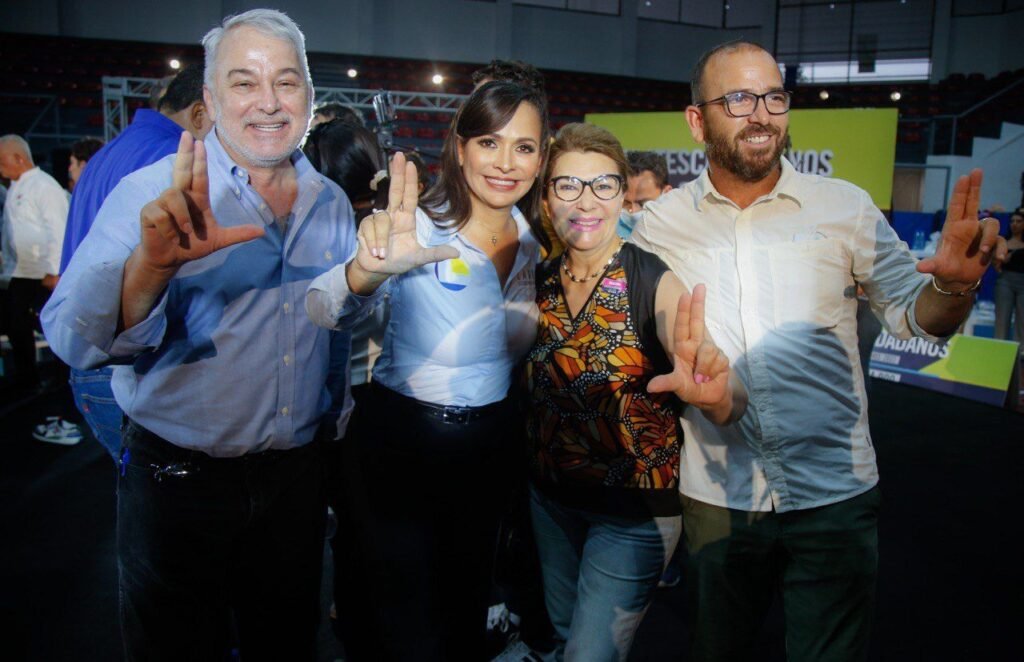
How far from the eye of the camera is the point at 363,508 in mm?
1883

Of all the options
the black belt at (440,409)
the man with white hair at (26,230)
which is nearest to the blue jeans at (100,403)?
the black belt at (440,409)

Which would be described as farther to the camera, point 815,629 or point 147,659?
point 815,629

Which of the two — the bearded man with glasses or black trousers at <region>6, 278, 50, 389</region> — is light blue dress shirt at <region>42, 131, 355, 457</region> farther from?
black trousers at <region>6, 278, 50, 389</region>

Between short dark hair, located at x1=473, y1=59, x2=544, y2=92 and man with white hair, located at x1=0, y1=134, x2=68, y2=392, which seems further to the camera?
man with white hair, located at x1=0, y1=134, x2=68, y2=392

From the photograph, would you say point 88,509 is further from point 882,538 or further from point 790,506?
point 882,538

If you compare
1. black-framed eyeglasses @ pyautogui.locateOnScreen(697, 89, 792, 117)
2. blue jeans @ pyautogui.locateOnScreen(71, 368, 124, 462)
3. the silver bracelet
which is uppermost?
black-framed eyeglasses @ pyautogui.locateOnScreen(697, 89, 792, 117)

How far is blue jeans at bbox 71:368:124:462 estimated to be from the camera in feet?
6.46

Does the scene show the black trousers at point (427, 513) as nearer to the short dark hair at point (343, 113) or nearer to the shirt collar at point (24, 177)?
the short dark hair at point (343, 113)

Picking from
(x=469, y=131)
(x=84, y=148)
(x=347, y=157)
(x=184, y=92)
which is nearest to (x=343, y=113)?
(x=347, y=157)

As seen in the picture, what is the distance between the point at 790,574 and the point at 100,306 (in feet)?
5.30

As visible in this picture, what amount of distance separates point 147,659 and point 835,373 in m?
1.68

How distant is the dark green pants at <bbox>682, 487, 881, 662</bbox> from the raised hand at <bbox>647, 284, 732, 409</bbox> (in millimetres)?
440

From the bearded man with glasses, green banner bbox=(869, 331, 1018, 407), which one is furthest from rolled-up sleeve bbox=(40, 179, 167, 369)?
green banner bbox=(869, 331, 1018, 407)

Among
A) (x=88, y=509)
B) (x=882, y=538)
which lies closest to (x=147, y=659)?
(x=88, y=509)
